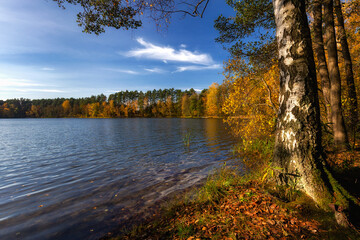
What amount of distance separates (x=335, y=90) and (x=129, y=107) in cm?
11524

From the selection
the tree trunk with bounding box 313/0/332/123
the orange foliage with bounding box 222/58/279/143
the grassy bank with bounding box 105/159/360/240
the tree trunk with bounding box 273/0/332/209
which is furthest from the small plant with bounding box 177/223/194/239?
the tree trunk with bounding box 313/0/332/123

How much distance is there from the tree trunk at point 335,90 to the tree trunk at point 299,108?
4.86 metres

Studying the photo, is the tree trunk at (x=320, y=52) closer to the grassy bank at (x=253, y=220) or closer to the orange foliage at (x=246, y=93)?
the orange foliage at (x=246, y=93)

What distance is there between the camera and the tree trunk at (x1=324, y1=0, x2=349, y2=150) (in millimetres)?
6770

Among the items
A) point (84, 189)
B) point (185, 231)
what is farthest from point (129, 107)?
point (185, 231)

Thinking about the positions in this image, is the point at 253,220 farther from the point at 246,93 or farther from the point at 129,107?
the point at 129,107

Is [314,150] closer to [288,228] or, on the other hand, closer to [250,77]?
[288,228]

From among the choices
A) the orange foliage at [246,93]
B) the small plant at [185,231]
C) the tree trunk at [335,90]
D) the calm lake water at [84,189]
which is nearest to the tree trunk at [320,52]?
the tree trunk at [335,90]

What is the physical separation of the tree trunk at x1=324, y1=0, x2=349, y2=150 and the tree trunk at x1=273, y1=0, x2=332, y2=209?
15.9ft

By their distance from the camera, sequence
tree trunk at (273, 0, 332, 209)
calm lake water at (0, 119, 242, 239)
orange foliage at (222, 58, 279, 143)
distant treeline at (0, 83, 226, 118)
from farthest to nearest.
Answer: distant treeline at (0, 83, 226, 118) < orange foliage at (222, 58, 279, 143) < calm lake water at (0, 119, 242, 239) < tree trunk at (273, 0, 332, 209)

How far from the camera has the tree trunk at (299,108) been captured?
132 inches

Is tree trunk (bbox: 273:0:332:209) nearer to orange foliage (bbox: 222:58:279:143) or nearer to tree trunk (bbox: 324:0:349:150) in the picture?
orange foliage (bbox: 222:58:279:143)

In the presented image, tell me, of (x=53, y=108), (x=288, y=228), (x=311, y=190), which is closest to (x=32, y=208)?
(x=288, y=228)

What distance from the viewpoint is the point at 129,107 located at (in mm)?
114312
